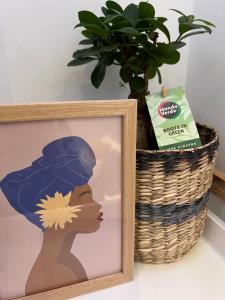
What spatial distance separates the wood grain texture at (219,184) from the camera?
643 mm

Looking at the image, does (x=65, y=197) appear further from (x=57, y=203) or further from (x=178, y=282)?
(x=178, y=282)

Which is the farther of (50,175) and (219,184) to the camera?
(219,184)

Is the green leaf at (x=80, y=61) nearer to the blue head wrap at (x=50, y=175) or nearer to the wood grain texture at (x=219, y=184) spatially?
the blue head wrap at (x=50, y=175)

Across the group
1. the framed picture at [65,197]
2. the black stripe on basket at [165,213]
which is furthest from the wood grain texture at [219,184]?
the framed picture at [65,197]

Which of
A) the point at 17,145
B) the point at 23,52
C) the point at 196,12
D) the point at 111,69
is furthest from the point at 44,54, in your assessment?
the point at 196,12

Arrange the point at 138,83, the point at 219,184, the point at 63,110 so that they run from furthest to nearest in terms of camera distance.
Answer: the point at 219,184
the point at 138,83
the point at 63,110

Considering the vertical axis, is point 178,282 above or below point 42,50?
below

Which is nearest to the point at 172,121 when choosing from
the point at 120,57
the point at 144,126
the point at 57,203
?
the point at 144,126

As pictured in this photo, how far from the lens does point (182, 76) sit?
0.76 m

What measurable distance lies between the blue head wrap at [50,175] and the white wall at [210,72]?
387mm

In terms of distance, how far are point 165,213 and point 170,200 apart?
29 millimetres

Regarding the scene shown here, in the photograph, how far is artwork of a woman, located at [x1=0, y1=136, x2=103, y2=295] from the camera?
438mm

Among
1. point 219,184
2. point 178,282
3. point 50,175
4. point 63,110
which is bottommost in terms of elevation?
point 178,282

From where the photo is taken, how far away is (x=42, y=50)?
2.01 ft
